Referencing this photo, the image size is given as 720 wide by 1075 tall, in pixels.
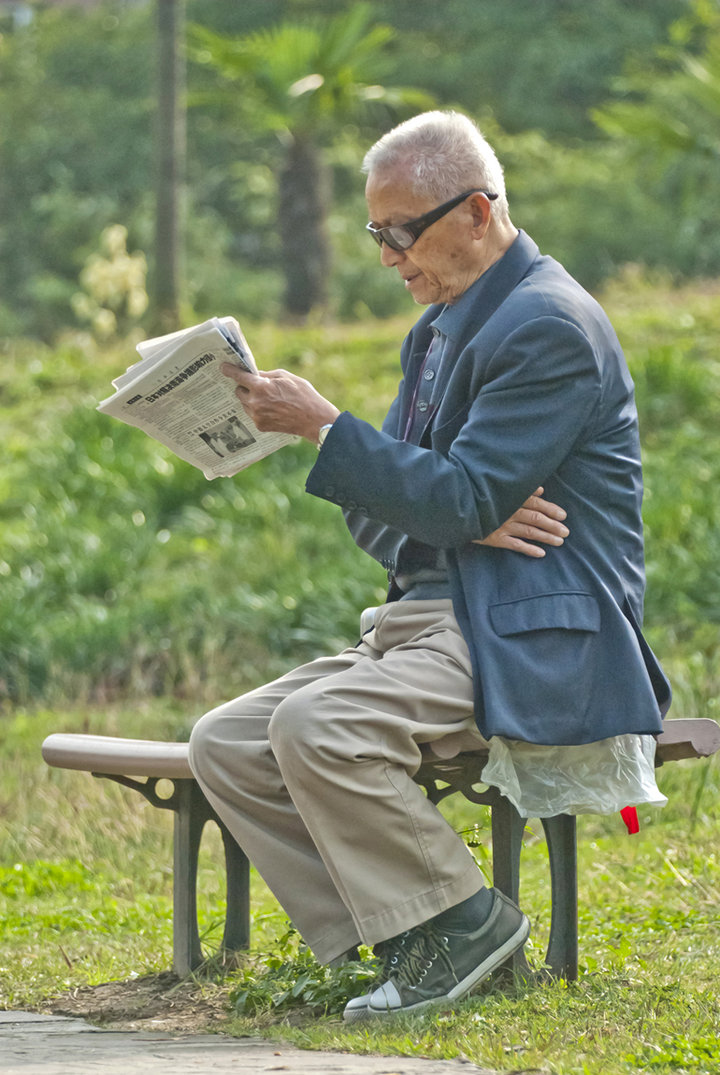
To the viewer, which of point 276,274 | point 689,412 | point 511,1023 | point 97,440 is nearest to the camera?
point 511,1023

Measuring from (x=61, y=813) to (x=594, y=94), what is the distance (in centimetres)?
2223

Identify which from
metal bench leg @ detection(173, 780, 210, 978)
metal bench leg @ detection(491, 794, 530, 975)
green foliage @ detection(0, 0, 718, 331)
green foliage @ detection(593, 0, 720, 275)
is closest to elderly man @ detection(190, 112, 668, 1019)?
metal bench leg @ detection(491, 794, 530, 975)

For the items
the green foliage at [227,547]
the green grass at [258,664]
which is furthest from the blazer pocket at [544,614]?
the green foliage at [227,547]

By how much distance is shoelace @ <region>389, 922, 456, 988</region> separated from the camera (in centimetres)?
304

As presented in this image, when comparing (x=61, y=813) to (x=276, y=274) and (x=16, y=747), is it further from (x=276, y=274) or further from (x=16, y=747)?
(x=276, y=274)

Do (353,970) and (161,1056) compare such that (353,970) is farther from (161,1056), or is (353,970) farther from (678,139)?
(678,139)

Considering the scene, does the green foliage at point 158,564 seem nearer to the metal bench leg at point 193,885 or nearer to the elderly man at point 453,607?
the metal bench leg at point 193,885

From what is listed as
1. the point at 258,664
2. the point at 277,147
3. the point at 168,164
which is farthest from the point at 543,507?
the point at 277,147

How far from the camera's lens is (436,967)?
3061 mm

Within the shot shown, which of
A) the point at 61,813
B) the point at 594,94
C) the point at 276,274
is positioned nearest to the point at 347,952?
the point at 61,813

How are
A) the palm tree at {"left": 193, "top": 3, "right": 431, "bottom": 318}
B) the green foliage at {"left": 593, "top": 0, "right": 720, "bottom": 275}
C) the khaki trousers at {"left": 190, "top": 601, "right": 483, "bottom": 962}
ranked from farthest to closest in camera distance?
the palm tree at {"left": 193, "top": 3, "right": 431, "bottom": 318}, the green foliage at {"left": 593, "top": 0, "right": 720, "bottom": 275}, the khaki trousers at {"left": 190, "top": 601, "right": 483, "bottom": 962}

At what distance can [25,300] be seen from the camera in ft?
82.5

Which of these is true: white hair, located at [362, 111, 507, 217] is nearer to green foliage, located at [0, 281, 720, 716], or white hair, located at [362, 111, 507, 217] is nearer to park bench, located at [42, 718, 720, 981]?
park bench, located at [42, 718, 720, 981]

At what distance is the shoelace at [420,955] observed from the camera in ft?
9.99
